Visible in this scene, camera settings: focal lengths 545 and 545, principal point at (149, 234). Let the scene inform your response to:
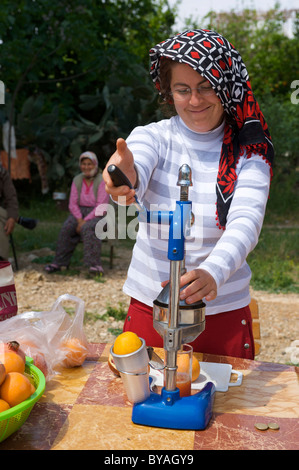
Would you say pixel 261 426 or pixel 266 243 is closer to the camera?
pixel 261 426

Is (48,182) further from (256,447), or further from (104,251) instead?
(256,447)

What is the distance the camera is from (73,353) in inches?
71.2

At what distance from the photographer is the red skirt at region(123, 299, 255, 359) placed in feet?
6.63

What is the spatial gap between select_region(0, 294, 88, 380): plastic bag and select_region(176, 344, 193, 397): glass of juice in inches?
16.7

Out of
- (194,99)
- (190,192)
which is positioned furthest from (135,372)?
(194,99)

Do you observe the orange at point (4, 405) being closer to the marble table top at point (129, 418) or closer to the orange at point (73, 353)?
the marble table top at point (129, 418)

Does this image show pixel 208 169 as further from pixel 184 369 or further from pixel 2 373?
pixel 2 373

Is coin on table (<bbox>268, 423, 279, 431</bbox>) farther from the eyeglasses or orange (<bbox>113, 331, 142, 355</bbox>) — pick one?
the eyeglasses

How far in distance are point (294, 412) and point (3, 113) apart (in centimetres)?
972

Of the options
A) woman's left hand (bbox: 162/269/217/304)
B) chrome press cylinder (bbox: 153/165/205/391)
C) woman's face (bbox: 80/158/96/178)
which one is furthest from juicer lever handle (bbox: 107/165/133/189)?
woman's face (bbox: 80/158/96/178)

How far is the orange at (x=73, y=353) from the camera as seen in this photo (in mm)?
1804

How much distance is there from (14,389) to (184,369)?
0.47 m
